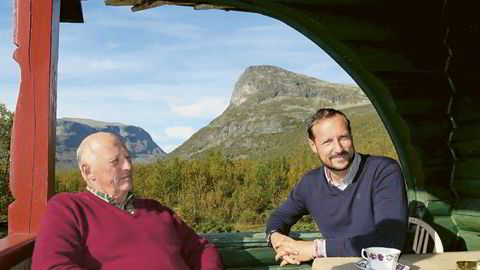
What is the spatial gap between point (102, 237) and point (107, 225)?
55 mm

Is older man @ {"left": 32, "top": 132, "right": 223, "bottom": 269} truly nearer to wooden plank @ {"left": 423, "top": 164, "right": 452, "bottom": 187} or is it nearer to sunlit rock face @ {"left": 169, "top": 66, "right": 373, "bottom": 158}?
wooden plank @ {"left": 423, "top": 164, "right": 452, "bottom": 187}

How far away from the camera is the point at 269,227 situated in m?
2.91

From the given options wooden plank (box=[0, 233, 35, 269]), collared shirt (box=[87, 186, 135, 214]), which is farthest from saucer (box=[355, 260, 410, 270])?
wooden plank (box=[0, 233, 35, 269])

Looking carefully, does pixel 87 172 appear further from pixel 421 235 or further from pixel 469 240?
pixel 469 240

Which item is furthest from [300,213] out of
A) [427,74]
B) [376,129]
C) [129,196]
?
[376,129]

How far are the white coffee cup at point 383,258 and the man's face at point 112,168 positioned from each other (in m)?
1.01

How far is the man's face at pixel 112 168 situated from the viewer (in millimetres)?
2334

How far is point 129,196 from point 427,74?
2.56 m

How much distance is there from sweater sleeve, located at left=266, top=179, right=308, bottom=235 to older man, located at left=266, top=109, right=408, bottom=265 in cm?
8

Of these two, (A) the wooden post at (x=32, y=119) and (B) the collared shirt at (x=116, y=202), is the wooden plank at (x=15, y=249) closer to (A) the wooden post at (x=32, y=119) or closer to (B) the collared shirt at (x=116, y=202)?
(A) the wooden post at (x=32, y=119)

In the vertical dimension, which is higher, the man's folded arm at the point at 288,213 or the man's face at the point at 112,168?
the man's face at the point at 112,168

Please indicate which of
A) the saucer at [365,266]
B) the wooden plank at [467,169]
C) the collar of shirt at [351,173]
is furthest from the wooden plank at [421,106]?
the saucer at [365,266]

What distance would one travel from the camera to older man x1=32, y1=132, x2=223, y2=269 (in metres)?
2.14

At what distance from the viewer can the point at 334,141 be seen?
259 centimetres
